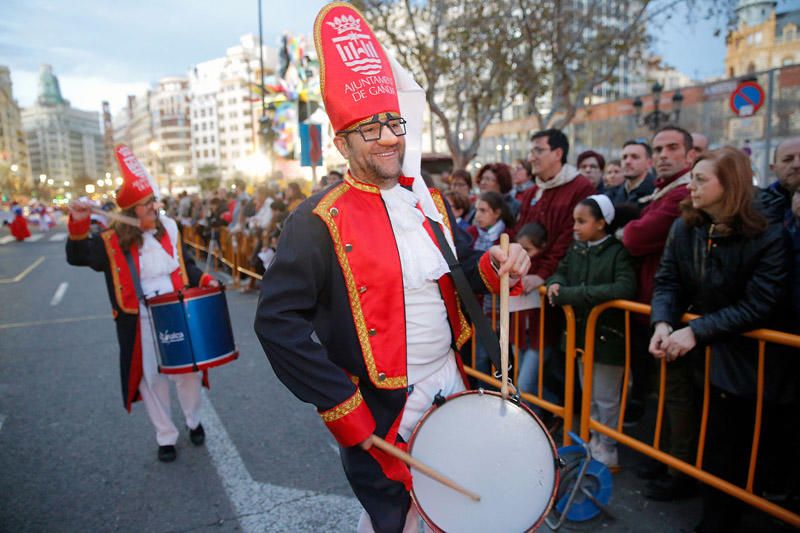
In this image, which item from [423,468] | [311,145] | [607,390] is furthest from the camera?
[311,145]

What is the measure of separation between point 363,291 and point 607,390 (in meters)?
2.30

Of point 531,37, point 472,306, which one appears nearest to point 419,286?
point 472,306

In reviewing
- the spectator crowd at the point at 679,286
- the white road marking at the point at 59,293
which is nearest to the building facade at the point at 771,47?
the spectator crowd at the point at 679,286

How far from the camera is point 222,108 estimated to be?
116 meters

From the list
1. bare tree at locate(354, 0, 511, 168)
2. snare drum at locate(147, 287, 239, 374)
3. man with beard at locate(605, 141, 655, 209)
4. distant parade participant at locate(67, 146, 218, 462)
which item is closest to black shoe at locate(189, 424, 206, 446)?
distant parade participant at locate(67, 146, 218, 462)

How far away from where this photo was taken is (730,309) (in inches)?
106

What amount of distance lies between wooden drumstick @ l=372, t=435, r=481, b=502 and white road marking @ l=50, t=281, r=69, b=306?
9.65 metres

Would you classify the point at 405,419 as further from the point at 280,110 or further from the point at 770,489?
the point at 280,110

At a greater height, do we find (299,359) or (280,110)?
(280,110)

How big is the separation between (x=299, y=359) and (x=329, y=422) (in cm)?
22

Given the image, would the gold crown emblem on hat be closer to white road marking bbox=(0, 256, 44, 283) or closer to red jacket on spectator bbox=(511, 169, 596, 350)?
red jacket on spectator bbox=(511, 169, 596, 350)

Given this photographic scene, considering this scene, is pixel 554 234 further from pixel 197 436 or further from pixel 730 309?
pixel 197 436

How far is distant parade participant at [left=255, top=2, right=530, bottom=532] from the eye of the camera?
1.80 meters

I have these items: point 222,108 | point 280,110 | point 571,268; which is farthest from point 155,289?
point 222,108
